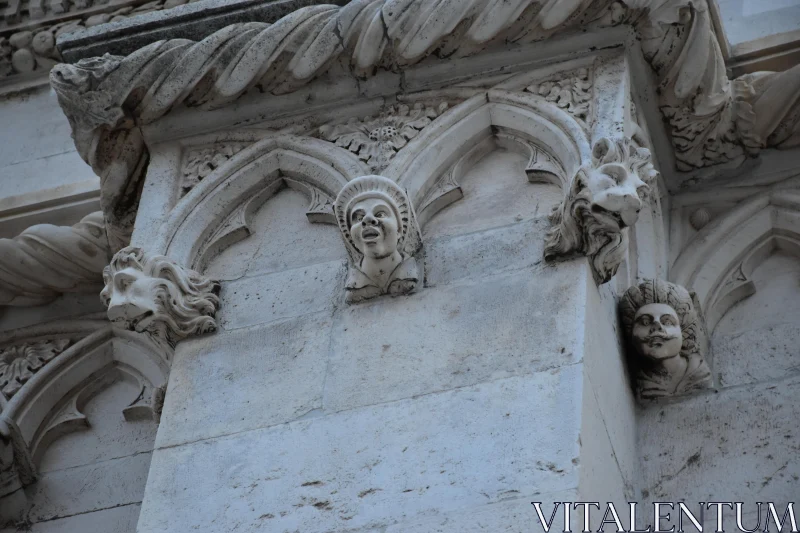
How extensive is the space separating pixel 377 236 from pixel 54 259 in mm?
1738

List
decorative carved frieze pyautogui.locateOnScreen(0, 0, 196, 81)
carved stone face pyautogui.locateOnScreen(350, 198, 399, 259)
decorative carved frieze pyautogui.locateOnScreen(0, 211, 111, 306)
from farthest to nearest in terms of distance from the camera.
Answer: decorative carved frieze pyautogui.locateOnScreen(0, 0, 196, 81) < decorative carved frieze pyautogui.locateOnScreen(0, 211, 111, 306) < carved stone face pyautogui.locateOnScreen(350, 198, 399, 259)

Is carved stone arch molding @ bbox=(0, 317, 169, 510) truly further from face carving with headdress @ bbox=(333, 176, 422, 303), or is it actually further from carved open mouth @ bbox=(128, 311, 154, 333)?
face carving with headdress @ bbox=(333, 176, 422, 303)

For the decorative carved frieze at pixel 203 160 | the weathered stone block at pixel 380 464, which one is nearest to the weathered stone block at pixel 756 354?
Result: the weathered stone block at pixel 380 464

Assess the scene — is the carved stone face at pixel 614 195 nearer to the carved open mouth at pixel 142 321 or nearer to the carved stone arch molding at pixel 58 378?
the carved open mouth at pixel 142 321

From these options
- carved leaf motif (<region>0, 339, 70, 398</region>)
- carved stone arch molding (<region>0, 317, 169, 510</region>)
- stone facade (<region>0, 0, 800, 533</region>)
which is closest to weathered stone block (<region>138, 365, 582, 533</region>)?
stone facade (<region>0, 0, 800, 533</region>)

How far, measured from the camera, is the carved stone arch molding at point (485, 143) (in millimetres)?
5195

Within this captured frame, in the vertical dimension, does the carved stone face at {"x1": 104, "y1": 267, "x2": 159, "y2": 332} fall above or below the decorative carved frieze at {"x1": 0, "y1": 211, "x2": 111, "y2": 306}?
below

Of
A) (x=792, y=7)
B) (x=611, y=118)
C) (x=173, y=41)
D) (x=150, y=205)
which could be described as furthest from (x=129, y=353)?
(x=792, y=7)

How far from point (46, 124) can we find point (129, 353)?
69.8 inches

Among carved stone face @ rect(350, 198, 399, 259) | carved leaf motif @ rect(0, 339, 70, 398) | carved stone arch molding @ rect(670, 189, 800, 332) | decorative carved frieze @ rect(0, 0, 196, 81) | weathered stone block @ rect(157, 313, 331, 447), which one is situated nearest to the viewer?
weathered stone block @ rect(157, 313, 331, 447)

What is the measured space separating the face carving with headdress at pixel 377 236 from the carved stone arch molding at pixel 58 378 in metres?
0.98

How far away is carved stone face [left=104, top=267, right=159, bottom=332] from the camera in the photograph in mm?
5000

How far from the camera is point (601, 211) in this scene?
4750 mm

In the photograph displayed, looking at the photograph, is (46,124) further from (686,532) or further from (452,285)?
(686,532)
